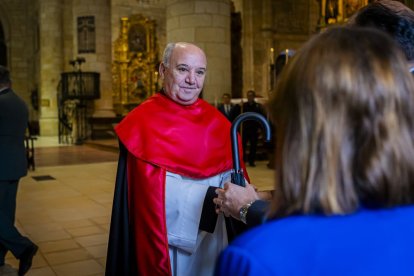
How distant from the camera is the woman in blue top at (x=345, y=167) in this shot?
2.52ft

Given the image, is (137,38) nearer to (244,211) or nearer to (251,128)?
(251,128)

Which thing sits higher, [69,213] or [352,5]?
[352,5]

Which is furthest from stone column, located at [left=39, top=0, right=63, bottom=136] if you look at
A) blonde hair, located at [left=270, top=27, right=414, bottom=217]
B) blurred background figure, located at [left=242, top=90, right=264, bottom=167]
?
blonde hair, located at [left=270, top=27, right=414, bottom=217]

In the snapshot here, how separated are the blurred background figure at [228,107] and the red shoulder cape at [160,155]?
649 cm

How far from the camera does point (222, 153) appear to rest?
2283 millimetres

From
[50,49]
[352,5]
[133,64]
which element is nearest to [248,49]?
[352,5]

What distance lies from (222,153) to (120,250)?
0.67 metres

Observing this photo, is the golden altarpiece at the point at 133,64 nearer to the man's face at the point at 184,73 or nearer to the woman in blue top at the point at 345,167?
the man's face at the point at 184,73

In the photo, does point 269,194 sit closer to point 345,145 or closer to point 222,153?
point 222,153

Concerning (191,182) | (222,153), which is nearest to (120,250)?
(191,182)

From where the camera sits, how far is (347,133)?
80cm

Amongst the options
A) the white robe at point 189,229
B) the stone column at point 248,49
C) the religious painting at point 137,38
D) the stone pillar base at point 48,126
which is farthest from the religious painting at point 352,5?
the stone pillar base at point 48,126

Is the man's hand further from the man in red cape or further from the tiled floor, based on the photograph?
the tiled floor

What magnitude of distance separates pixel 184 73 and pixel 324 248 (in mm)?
1596
